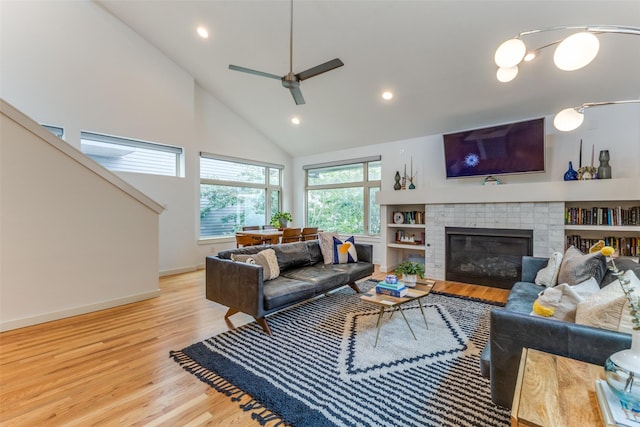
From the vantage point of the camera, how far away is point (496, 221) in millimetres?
4441

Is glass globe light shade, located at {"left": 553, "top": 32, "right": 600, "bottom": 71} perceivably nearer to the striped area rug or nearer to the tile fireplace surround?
the striped area rug

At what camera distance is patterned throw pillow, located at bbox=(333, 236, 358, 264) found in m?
4.24

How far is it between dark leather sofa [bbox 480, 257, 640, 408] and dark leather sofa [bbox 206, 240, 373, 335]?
1863 mm

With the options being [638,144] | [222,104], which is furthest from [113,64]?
[638,144]

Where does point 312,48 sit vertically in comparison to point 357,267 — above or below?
above

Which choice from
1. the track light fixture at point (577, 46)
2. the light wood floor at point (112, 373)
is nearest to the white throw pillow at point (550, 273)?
the track light fixture at point (577, 46)

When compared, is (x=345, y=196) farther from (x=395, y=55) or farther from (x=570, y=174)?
(x=570, y=174)

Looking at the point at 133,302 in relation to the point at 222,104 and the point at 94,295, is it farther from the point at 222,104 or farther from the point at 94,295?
the point at 222,104

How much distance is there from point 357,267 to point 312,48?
3211 mm

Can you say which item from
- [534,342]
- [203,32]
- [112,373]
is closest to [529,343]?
[534,342]

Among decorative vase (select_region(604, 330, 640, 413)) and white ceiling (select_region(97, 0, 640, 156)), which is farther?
white ceiling (select_region(97, 0, 640, 156))

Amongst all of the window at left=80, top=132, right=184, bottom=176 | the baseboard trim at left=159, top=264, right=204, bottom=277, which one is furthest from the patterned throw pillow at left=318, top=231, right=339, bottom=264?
the window at left=80, top=132, right=184, bottom=176

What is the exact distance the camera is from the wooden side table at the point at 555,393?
2.99ft

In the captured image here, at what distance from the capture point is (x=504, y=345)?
5.07ft
